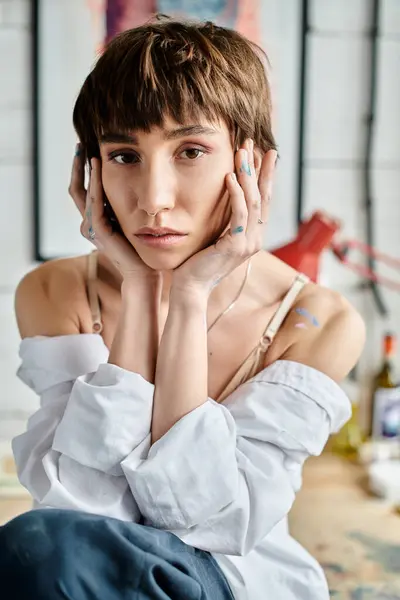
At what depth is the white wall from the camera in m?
2.39

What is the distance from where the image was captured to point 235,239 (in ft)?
3.51

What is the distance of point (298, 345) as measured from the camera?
3.88 feet

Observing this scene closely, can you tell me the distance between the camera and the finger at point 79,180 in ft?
3.81

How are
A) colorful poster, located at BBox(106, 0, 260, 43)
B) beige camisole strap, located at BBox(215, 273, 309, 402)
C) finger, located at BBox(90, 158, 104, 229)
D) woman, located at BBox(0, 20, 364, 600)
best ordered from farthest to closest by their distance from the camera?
colorful poster, located at BBox(106, 0, 260, 43), beige camisole strap, located at BBox(215, 273, 309, 402), finger, located at BBox(90, 158, 104, 229), woman, located at BBox(0, 20, 364, 600)

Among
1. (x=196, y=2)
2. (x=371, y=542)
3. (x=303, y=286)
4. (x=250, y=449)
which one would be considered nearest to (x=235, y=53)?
(x=303, y=286)

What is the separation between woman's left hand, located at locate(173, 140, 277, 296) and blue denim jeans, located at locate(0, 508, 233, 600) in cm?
A: 37

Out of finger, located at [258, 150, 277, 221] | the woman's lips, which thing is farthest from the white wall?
the woman's lips

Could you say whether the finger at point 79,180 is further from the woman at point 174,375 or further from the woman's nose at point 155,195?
the woman's nose at point 155,195

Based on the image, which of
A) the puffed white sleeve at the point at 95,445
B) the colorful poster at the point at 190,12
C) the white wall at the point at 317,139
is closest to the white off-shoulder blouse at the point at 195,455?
the puffed white sleeve at the point at 95,445

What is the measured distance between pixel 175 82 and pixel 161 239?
22 centimetres

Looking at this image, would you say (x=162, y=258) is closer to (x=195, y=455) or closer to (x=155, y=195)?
(x=155, y=195)

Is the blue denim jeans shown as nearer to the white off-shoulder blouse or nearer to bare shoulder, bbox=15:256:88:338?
the white off-shoulder blouse

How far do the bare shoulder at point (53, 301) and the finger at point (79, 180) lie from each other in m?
0.14

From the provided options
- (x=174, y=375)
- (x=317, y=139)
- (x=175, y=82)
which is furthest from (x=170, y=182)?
(x=317, y=139)
